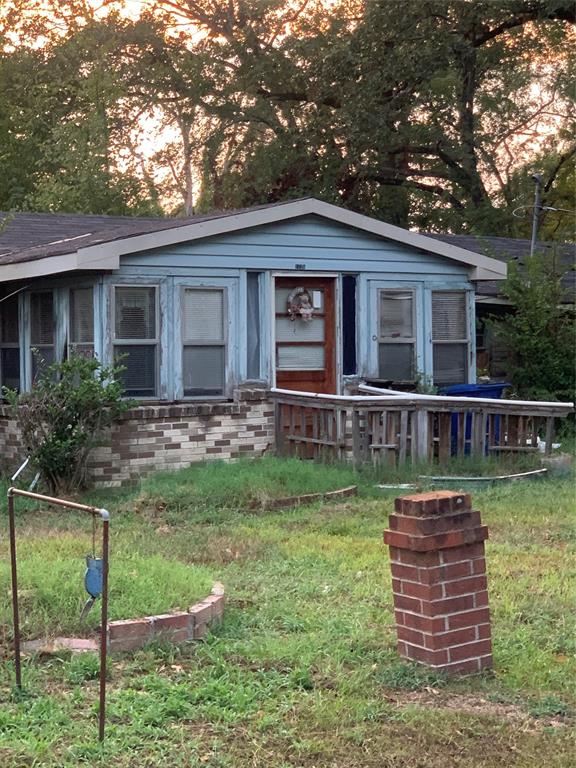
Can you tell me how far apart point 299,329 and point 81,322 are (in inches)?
105

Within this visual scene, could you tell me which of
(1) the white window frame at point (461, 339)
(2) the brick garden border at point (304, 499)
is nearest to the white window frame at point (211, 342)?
(2) the brick garden border at point (304, 499)

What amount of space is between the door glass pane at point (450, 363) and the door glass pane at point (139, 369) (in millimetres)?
3902

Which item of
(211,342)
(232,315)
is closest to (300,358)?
(232,315)

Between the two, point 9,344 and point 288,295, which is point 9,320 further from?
point 288,295

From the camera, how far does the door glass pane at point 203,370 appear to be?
11.5 meters

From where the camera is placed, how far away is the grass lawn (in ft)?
12.9

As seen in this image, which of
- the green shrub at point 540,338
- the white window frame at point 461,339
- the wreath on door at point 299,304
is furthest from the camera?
the green shrub at point 540,338

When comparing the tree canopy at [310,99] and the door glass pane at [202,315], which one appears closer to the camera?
the door glass pane at [202,315]

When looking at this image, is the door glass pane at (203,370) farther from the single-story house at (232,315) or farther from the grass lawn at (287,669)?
the grass lawn at (287,669)

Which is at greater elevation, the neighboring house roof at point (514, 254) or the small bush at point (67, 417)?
the neighboring house roof at point (514, 254)

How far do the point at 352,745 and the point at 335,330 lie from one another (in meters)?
8.62

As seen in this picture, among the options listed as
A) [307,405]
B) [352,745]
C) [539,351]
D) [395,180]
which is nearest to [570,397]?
[539,351]

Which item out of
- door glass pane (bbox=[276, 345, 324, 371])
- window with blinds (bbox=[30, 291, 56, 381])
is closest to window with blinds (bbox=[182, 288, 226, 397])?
door glass pane (bbox=[276, 345, 324, 371])

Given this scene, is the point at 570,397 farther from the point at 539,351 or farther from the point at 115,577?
the point at 115,577
